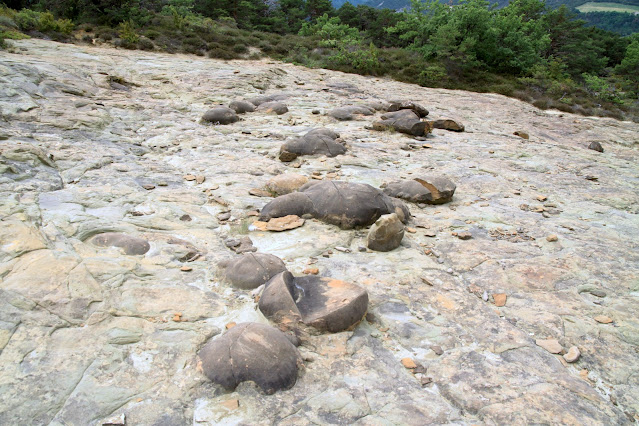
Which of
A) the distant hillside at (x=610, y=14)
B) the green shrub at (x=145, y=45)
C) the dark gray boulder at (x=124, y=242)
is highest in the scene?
the distant hillside at (x=610, y=14)

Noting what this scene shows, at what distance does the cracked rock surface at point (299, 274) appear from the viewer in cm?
212

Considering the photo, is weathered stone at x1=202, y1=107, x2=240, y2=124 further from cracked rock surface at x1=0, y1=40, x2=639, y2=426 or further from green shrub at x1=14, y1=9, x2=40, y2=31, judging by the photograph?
green shrub at x1=14, y1=9, x2=40, y2=31

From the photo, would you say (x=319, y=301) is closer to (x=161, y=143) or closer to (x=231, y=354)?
(x=231, y=354)

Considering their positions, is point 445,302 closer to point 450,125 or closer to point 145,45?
point 450,125

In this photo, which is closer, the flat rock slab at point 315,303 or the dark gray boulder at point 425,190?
the flat rock slab at point 315,303

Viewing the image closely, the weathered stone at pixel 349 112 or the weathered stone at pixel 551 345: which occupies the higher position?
the weathered stone at pixel 349 112

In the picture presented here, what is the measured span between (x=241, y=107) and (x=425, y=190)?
204 inches

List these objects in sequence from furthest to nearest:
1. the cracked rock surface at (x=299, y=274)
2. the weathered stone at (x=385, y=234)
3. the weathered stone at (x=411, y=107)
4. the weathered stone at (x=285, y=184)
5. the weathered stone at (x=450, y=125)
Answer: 1. the weathered stone at (x=411, y=107)
2. the weathered stone at (x=450, y=125)
3. the weathered stone at (x=285, y=184)
4. the weathered stone at (x=385, y=234)
5. the cracked rock surface at (x=299, y=274)

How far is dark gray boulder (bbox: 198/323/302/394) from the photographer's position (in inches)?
85.2

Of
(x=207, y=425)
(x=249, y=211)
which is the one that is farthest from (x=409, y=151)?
(x=207, y=425)

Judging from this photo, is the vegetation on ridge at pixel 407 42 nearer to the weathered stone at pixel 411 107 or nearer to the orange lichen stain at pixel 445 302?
the weathered stone at pixel 411 107

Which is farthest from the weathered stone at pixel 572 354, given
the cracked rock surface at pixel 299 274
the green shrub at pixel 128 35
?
the green shrub at pixel 128 35

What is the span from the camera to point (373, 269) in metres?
3.47

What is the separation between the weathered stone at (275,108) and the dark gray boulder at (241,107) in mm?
308
